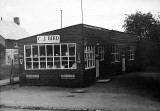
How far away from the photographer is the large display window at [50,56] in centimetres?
1941

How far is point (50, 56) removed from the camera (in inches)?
783

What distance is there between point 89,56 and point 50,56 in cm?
316

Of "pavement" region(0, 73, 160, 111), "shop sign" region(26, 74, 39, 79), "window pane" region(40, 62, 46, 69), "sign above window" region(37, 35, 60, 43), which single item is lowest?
"pavement" region(0, 73, 160, 111)

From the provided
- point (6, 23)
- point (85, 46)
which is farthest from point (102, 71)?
point (6, 23)

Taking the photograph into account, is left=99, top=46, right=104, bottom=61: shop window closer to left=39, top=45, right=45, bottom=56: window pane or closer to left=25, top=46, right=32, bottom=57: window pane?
left=39, top=45, right=45, bottom=56: window pane

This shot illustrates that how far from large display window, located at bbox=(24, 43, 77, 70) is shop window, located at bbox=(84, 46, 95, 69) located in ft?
3.94

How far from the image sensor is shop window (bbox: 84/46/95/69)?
66.1 feet

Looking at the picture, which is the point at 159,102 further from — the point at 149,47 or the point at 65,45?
the point at 149,47

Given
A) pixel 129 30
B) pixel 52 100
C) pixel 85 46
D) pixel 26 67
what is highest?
pixel 129 30

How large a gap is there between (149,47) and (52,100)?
18.6 meters

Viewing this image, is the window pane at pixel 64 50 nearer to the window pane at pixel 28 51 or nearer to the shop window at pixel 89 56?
the shop window at pixel 89 56

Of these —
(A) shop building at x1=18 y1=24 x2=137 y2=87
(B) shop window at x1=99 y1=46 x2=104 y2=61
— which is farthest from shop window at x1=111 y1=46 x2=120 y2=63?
(A) shop building at x1=18 y1=24 x2=137 y2=87

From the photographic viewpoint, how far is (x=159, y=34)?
21.3 meters

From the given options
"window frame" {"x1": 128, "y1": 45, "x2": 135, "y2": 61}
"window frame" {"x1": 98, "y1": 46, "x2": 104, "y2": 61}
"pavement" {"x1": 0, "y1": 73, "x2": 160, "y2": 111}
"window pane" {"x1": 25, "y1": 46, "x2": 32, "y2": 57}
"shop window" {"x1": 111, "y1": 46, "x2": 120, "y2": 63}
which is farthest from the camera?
"window frame" {"x1": 128, "y1": 45, "x2": 135, "y2": 61}
